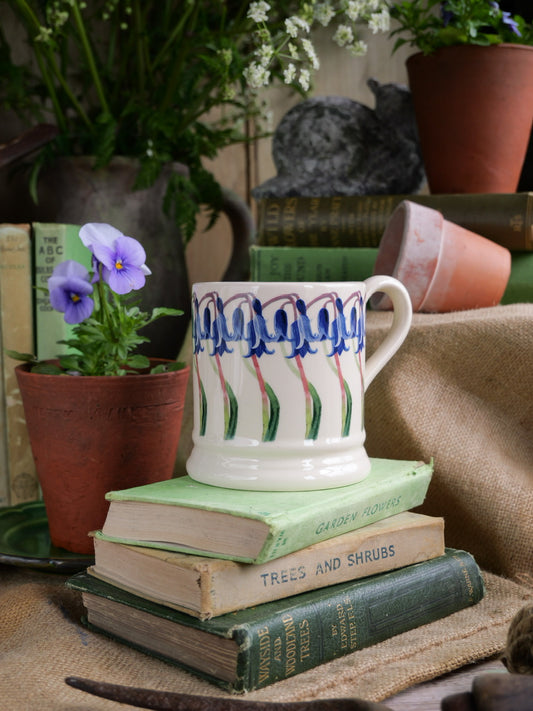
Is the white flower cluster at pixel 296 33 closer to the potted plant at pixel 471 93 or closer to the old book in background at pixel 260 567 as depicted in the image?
the potted plant at pixel 471 93

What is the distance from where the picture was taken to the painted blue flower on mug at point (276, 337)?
60 cm

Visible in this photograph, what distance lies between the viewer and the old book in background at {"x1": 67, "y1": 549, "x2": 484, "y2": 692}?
531mm

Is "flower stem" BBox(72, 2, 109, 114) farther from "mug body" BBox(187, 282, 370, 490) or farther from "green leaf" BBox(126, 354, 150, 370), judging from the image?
"mug body" BBox(187, 282, 370, 490)

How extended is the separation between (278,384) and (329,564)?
151mm

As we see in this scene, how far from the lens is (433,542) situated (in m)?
0.68

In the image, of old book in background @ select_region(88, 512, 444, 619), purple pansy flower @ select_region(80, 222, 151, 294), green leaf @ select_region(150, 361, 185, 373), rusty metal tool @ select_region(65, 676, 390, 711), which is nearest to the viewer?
rusty metal tool @ select_region(65, 676, 390, 711)

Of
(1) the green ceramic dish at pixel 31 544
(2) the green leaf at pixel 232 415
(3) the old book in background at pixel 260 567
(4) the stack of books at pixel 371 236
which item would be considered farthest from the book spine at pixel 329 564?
(4) the stack of books at pixel 371 236

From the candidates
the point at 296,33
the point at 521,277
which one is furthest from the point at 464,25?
the point at 521,277

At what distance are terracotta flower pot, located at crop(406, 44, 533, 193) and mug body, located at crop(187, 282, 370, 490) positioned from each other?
2.01 feet

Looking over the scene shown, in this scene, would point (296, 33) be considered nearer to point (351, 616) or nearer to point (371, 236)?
point (371, 236)

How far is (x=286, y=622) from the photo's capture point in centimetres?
55

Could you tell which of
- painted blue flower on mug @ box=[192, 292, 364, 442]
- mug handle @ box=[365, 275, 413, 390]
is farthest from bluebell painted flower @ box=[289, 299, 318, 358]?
mug handle @ box=[365, 275, 413, 390]

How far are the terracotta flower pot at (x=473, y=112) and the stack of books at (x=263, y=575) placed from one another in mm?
634

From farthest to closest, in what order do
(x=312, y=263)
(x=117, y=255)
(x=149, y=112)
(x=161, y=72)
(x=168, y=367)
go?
(x=161, y=72)
(x=149, y=112)
(x=312, y=263)
(x=168, y=367)
(x=117, y=255)
